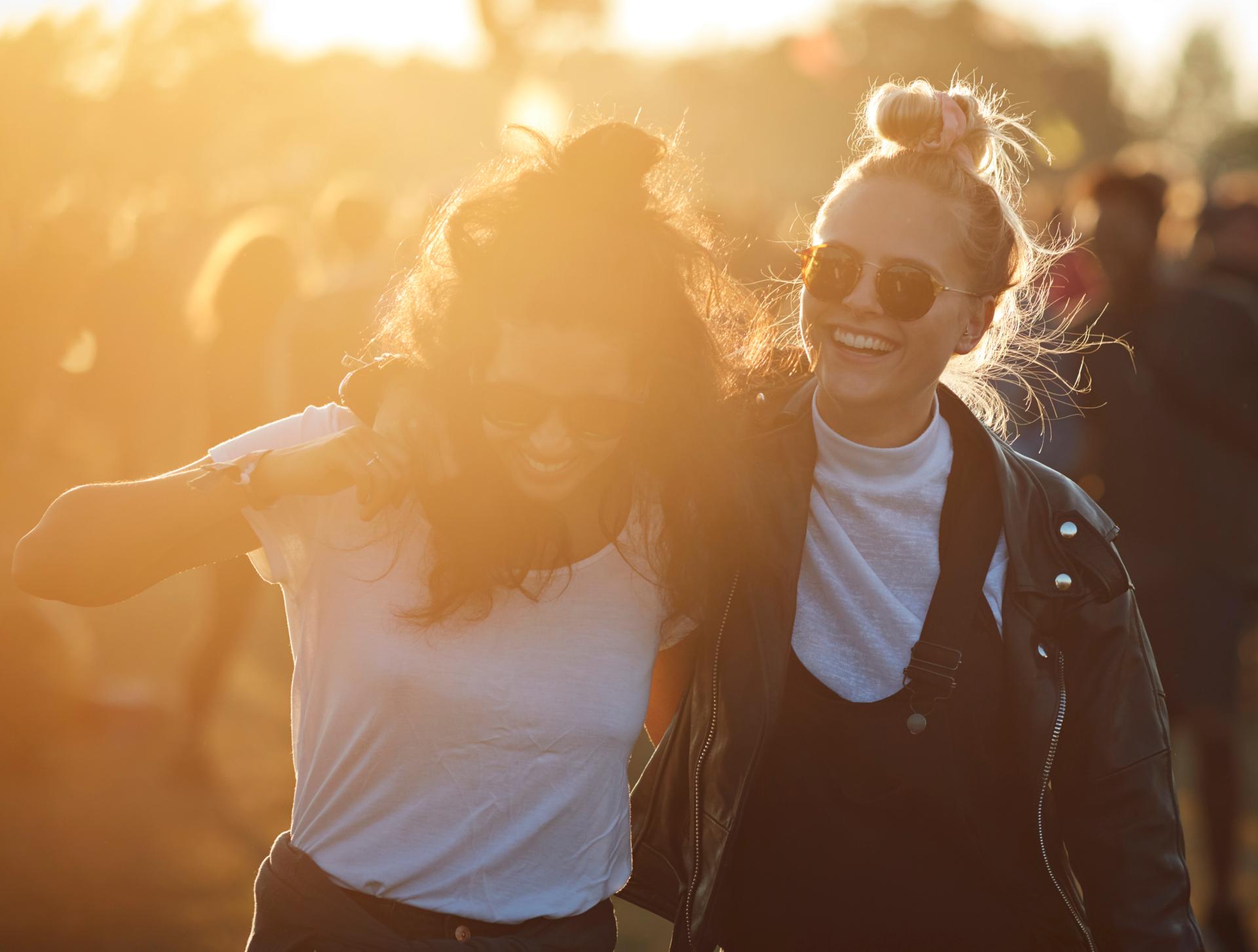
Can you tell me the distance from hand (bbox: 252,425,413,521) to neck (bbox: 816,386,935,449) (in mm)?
1124

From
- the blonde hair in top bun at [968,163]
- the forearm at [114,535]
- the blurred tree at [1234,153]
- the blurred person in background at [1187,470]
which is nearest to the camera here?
the forearm at [114,535]

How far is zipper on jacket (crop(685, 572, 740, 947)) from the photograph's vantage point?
274cm

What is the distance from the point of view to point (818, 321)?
295 cm

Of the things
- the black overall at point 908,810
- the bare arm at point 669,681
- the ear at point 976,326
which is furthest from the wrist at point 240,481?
the ear at point 976,326

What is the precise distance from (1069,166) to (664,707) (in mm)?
67278

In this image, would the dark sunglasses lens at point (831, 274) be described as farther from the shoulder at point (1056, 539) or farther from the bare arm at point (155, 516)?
the bare arm at point (155, 516)

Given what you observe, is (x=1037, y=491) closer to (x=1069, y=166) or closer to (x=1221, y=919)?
(x=1221, y=919)

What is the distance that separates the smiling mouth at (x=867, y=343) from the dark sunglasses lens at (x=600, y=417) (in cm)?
73

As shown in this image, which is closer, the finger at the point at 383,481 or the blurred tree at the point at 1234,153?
the finger at the point at 383,481

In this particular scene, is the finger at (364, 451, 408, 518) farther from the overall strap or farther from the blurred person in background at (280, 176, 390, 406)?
the blurred person in background at (280, 176, 390, 406)

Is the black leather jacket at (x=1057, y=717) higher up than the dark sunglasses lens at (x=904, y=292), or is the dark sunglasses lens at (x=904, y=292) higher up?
the dark sunglasses lens at (x=904, y=292)

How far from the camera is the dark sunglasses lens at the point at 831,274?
289 centimetres

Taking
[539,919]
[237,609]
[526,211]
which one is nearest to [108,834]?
[237,609]

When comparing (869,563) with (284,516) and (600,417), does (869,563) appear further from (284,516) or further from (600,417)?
(284,516)
